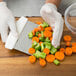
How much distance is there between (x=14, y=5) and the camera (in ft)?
3.26

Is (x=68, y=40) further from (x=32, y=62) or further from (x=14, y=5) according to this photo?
(x=14, y=5)

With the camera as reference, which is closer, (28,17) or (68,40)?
(68,40)

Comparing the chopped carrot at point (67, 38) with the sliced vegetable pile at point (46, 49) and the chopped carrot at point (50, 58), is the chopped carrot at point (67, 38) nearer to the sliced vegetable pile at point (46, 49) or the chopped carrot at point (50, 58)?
the sliced vegetable pile at point (46, 49)

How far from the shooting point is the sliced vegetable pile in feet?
2.39

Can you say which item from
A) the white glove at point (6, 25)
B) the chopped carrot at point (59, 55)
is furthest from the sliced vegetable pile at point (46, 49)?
the white glove at point (6, 25)

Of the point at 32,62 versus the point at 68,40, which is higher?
the point at 68,40

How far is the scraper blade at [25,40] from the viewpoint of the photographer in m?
0.77

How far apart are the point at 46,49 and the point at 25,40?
0.15 m

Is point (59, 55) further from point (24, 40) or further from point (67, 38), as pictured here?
point (24, 40)

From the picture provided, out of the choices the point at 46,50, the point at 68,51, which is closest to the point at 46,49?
the point at 46,50

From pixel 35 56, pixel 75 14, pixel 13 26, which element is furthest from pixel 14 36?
pixel 75 14

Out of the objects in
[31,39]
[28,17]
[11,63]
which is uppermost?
[28,17]

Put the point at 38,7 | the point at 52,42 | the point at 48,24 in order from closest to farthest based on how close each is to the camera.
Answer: the point at 52,42 < the point at 48,24 < the point at 38,7

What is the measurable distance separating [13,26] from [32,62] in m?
0.25
